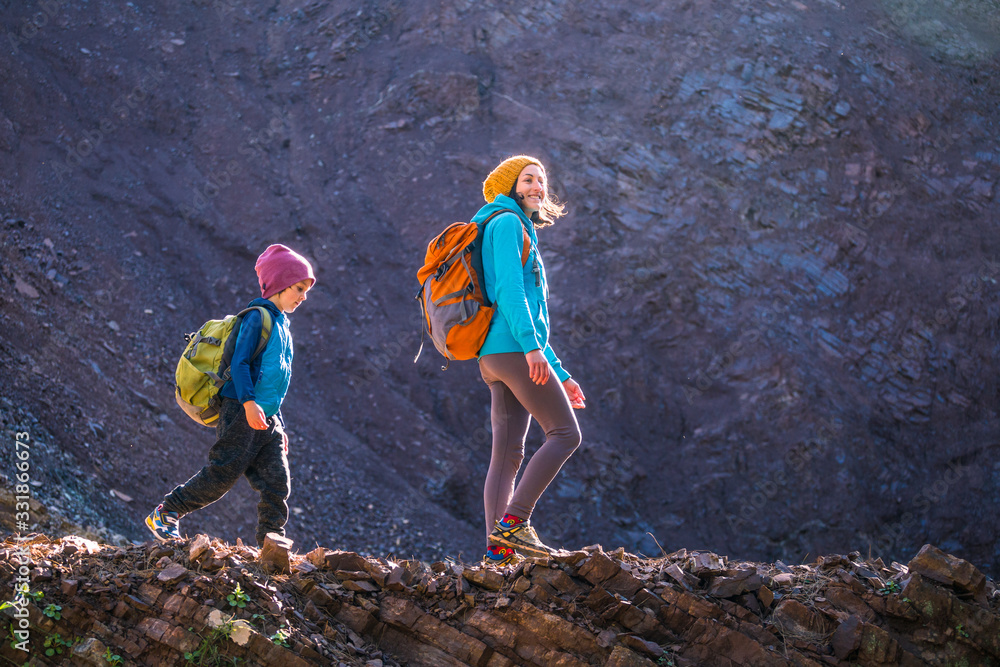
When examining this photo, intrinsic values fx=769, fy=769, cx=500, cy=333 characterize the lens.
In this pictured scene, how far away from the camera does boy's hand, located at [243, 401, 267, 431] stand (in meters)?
3.80

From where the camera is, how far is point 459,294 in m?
3.75

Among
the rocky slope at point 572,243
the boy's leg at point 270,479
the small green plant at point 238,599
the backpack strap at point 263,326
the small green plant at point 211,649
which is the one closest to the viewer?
the small green plant at point 211,649

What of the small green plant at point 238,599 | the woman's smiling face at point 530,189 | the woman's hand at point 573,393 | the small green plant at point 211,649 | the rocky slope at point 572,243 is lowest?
the rocky slope at point 572,243

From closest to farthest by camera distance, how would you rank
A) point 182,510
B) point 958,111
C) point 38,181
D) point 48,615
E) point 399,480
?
point 48,615, point 182,510, point 399,480, point 38,181, point 958,111

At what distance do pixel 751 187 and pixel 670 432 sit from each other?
3.96 meters

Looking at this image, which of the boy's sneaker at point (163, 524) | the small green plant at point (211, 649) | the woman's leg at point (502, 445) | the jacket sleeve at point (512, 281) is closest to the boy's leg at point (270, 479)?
the boy's sneaker at point (163, 524)

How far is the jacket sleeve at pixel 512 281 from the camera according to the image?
360 centimetres

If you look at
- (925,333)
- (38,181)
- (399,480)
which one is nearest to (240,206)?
(38,181)

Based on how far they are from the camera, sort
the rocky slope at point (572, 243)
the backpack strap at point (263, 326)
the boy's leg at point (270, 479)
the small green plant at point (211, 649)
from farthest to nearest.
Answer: the rocky slope at point (572, 243), the boy's leg at point (270, 479), the backpack strap at point (263, 326), the small green plant at point (211, 649)

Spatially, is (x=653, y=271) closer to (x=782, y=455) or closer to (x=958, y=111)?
(x=782, y=455)

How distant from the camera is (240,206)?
11445 mm

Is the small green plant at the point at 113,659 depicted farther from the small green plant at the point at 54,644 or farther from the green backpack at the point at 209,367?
the green backpack at the point at 209,367

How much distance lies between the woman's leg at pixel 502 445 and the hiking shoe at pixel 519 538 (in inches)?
2.8

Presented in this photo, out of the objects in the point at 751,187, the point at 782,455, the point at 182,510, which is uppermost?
the point at 182,510
